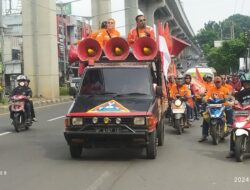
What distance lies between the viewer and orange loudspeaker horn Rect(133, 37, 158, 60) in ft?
35.1

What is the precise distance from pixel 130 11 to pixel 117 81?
Result: 145 feet

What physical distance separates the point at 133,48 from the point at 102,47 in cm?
70

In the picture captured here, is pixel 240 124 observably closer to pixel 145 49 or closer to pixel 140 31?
pixel 145 49

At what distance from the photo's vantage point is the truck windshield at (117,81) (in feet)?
32.9

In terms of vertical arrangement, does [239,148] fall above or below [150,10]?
below

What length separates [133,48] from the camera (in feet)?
35.1

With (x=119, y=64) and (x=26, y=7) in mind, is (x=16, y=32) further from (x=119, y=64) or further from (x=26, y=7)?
(x=119, y=64)

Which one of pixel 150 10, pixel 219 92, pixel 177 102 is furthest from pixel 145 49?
pixel 150 10

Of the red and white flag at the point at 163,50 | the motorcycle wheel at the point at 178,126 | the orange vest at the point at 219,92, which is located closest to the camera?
the red and white flag at the point at 163,50

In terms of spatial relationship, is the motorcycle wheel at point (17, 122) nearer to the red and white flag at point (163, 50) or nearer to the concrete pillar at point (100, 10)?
the red and white flag at point (163, 50)

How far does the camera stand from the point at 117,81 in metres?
10.1

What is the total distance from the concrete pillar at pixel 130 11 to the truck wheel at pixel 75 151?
42.7 metres

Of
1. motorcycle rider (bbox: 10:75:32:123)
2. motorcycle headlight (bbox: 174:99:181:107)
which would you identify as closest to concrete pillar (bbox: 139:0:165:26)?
motorcycle rider (bbox: 10:75:32:123)

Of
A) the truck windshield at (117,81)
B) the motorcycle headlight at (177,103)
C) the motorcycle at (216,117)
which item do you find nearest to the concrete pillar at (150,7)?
the motorcycle headlight at (177,103)
